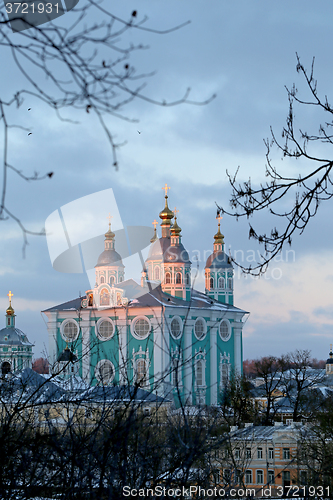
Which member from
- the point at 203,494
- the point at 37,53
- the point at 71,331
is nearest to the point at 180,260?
the point at 71,331

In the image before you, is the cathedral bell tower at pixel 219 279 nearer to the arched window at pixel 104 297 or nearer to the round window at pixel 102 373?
the arched window at pixel 104 297

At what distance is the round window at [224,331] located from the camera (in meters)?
45.7

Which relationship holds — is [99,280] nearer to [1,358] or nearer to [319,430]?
[1,358]

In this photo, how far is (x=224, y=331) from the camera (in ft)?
151

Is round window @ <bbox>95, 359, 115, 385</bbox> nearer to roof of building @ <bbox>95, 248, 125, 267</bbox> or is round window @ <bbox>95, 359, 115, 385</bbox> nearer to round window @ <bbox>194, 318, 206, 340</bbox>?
round window @ <bbox>194, 318, 206, 340</bbox>

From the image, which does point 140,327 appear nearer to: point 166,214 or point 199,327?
point 199,327

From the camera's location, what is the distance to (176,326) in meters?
42.2

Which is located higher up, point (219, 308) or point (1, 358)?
point (219, 308)

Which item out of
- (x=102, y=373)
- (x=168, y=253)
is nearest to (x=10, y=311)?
(x=168, y=253)

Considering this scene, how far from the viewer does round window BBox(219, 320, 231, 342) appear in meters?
45.7

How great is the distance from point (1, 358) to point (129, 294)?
858cm

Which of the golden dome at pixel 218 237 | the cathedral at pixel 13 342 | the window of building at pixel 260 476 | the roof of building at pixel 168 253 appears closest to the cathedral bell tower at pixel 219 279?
the golden dome at pixel 218 237

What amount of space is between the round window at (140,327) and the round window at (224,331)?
5842 millimetres

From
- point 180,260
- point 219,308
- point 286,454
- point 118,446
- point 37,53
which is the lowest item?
point 286,454
